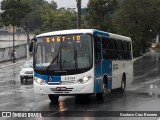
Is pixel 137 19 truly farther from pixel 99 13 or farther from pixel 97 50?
pixel 97 50

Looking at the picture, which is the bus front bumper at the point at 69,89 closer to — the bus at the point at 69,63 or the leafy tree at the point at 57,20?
the bus at the point at 69,63

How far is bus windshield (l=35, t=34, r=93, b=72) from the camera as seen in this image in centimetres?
1708

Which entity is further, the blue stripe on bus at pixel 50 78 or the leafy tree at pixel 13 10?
the leafy tree at pixel 13 10

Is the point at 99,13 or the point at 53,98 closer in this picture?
the point at 53,98

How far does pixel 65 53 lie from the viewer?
56.4 ft

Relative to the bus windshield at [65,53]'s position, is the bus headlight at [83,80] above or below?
below

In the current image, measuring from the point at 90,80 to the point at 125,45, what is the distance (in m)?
6.68

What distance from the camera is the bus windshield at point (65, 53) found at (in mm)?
17078

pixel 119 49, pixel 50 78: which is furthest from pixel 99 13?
pixel 50 78

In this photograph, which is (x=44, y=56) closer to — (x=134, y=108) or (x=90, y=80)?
(x=90, y=80)

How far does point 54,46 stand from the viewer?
57.3ft

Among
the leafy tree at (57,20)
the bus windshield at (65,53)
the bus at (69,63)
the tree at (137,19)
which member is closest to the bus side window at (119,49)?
the bus at (69,63)

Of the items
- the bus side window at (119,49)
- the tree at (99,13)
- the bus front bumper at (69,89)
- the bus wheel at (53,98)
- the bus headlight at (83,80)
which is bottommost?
the bus wheel at (53,98)

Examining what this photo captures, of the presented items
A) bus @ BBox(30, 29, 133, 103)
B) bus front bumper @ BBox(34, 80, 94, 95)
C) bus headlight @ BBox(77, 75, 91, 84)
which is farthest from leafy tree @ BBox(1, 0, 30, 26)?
bus headlight @ BBox(77, 75, 91, 84)
